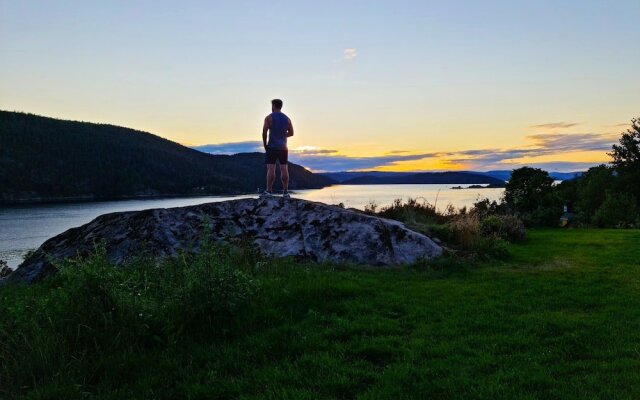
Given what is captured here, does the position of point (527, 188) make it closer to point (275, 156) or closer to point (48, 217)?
point (275, 156)

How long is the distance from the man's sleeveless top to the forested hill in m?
118

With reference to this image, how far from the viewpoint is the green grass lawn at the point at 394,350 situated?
4383 millimetres

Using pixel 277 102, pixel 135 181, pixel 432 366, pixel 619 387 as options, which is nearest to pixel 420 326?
pixel 432 366

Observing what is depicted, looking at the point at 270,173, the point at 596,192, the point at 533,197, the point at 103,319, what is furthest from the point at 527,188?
the point at 596,192

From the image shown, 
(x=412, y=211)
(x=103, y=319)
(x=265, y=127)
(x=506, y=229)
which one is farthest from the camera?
(x=412, y=211)

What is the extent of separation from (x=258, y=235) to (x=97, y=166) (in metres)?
132

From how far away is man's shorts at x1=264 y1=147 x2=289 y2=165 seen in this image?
41.6 ft

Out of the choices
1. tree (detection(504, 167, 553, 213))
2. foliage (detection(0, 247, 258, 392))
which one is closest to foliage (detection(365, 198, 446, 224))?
tree (detection(504, 167, 553, 213))

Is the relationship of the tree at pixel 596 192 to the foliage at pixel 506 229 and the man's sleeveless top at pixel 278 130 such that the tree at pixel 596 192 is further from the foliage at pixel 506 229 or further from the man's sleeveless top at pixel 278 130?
the man's sleeveless top at pixel 278 130

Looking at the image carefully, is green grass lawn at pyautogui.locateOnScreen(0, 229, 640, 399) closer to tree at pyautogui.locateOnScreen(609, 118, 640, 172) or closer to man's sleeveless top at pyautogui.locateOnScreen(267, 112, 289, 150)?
man's sleeveless top at pyautogui.locateOnScreen(267, 112, 289, 150)

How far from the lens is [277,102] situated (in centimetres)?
1262

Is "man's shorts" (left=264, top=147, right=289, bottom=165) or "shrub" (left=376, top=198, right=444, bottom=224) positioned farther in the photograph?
"shrub" (left=376, top=198, right=444, bottom=224)

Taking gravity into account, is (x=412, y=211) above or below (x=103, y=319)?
above

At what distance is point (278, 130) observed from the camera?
41.3 ft
